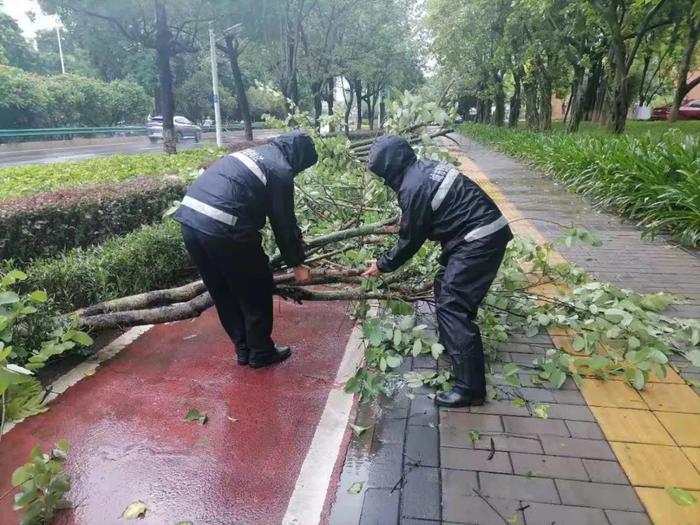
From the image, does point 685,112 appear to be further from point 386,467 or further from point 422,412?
point 386,467

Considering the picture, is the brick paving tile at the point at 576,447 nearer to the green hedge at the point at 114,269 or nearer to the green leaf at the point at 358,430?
the green leaf at the point at 358,430

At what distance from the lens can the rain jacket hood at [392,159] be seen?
2889 mm

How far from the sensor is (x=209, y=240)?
10.1 feet

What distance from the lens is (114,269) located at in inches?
170

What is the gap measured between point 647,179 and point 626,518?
6146 mm

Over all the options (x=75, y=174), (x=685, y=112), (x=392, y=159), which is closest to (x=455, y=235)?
(x=392, y=159)

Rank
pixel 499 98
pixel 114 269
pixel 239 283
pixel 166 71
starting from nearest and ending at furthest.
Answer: pixel 239 283 < pixel 114 269 < pixel 166 71 < pixel 499 98

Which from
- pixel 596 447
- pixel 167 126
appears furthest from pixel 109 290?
pixel 167 126

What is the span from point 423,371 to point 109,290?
257cm

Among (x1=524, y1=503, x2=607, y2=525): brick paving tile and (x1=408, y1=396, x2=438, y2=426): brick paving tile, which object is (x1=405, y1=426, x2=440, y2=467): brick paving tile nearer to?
(x1=408, y1=396, x2=438, y2=426): brick paving tile

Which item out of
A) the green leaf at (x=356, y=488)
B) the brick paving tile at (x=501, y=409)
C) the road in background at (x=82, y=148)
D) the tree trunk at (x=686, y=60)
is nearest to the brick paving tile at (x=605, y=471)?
the brick paving tile at (x=501, y=409)

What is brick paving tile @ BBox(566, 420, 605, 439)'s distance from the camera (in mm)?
2656

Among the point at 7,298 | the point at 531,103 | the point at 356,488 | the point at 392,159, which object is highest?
the point at 531,103

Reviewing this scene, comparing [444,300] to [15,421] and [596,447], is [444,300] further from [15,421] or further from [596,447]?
[15,421]
